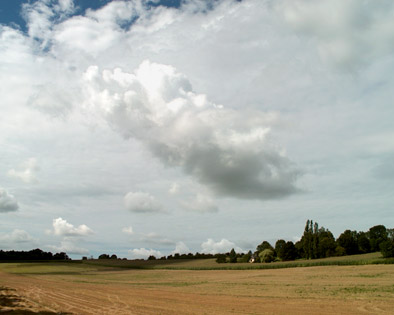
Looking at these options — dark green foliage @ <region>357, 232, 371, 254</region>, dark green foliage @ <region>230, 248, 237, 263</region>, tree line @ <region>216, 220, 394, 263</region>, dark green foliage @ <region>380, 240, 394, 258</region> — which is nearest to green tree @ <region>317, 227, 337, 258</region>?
tree line @ <region>216, 220, 394, 263</region>

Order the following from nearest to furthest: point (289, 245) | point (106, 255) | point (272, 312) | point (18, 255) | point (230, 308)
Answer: point (272, 312) → point (230, 308) → point (289, 245) → point (18, 255) → point (106, 255)

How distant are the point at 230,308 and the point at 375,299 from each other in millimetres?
12846

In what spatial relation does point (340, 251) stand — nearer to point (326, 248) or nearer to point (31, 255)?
point (326, 248)

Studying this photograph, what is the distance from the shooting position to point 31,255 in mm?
175375

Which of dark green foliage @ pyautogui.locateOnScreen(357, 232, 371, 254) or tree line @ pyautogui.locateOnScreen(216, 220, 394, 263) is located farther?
dark green foliage @ pyautogui.locateOnScreen(357, 232, 371, 254)

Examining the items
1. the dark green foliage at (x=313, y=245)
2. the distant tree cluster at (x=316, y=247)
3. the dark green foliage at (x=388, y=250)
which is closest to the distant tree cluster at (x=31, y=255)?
the distant tree cluster at (x=316, y=247)

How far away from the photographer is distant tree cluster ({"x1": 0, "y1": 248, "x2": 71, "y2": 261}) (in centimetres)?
16330

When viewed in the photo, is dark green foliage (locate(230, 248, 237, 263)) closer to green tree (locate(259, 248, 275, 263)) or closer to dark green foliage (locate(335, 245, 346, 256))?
green tree (locate(259, 248, 275, 263))

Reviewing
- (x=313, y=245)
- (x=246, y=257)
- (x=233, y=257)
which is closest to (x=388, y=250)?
(x=313, y=245)

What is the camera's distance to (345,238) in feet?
452

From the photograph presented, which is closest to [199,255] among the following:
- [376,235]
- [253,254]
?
[253,254]

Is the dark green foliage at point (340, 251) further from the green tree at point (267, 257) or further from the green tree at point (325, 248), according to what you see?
the green tree at point (267, 257)

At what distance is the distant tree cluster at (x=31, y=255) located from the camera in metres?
163

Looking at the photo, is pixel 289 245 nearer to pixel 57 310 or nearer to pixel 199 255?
pixel 199 255
